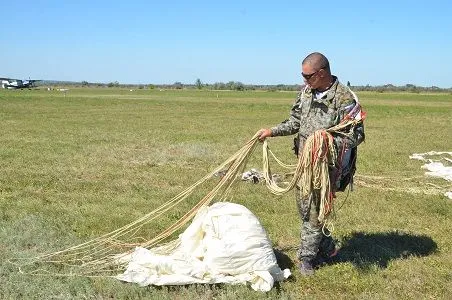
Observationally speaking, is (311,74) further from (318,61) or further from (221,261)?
(221,261)

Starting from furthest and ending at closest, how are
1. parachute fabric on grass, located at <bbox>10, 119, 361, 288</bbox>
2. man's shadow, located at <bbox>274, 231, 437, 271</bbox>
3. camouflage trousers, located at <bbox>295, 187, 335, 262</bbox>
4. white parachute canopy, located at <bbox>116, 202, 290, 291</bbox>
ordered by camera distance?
man's shadow, located at <bbox>274, 231, 437, 271</bbox>, camouflage trousers, located at <bbox>295, 187, 335, 262</bbox>, parachute fabric on grass, located at <bbox>10, 119, 361, 288</bbox>, white parachute canopy, located at <bbox>116, 202, 290, 291</bbox>

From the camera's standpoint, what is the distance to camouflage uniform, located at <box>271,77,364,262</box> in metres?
4.69

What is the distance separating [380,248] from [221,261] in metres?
2.30

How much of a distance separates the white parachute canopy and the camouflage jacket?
104 centimetres

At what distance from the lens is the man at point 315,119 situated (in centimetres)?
462

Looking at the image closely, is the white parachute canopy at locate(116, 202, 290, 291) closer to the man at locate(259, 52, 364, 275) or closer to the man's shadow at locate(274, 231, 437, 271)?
the man at locate(259, 52, 364, 275)

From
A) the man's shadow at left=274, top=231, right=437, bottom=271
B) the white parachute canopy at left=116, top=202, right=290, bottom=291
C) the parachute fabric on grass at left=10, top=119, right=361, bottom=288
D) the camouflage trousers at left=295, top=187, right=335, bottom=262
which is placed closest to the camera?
the white parachute canopy at left=116, top=202, right=290, bottom=291

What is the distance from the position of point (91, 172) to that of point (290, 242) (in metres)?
5.47

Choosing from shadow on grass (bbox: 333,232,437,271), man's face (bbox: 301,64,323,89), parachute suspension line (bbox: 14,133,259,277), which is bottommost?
shadow on grass (bbox: 333,232,437,271)

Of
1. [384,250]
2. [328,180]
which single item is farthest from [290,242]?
[328,180]

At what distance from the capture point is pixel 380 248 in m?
5.93

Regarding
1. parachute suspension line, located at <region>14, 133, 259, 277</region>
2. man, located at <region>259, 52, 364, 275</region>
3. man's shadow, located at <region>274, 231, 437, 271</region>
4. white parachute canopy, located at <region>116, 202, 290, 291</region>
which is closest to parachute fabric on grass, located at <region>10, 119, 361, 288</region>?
parachute suspension line, located at <region>14, 133, 259, 277</region>

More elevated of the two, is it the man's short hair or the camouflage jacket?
the man's short hair

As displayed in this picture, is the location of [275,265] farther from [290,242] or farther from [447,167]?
[447,167]
